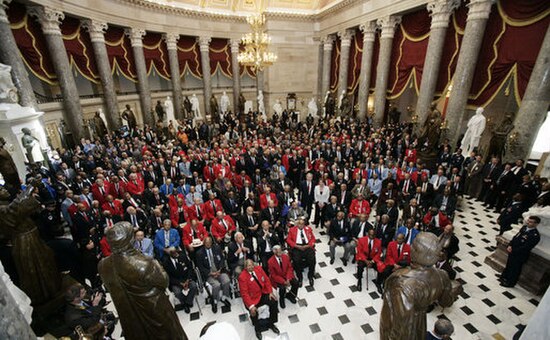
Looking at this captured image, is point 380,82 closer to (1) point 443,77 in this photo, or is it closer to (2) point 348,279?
(1) point 443,77

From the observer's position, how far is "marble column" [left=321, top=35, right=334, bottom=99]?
2078 cm

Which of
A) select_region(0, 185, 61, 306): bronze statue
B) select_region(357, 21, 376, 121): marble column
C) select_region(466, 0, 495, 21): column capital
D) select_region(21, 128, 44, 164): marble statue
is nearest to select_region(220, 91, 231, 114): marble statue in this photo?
select_region(357, 21, 376, 121): marble column

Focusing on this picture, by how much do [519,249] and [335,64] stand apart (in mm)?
18386

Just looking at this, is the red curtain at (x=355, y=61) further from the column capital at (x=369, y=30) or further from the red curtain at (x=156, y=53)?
the red curtain at (x=156, y=53)

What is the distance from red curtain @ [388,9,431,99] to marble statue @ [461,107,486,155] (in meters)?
3.68

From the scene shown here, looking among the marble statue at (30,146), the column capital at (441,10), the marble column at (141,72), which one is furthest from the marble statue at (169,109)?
the column capital at (441,10)

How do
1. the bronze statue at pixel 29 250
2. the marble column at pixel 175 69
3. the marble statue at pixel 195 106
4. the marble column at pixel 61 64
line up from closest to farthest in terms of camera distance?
1. the bronze statue at pixel 29 250
2. the marble column at pixel 61 64
3. the marble column at pixel 175 69
4. the marble statue at pixel 195 106

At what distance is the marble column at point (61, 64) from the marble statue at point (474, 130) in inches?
733

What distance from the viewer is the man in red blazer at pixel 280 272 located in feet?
18.2

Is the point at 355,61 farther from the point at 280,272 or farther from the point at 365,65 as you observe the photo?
the point at 280,272

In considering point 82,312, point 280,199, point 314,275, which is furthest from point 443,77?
point 82,312

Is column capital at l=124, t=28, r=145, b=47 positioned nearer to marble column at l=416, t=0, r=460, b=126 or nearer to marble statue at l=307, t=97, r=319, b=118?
marble statue at l=307, t=97, r=319, b=118

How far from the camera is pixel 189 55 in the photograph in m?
21.1

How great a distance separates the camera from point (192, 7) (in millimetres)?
19094
